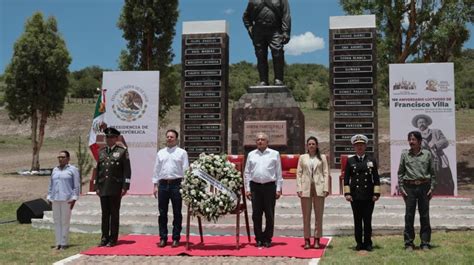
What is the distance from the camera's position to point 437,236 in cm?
716

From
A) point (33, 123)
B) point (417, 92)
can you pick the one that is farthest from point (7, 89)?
point (417, 92)

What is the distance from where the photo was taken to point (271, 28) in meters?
12.0

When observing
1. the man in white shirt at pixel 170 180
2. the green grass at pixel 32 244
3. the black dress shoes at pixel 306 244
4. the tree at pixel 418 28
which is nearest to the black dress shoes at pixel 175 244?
the man in white shirt at pixel 170 180

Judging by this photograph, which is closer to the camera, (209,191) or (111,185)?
(209,191)

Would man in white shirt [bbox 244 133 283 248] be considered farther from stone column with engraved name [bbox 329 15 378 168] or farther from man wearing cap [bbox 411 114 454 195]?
stone column with engraved name [bbox 329 15 378 168]

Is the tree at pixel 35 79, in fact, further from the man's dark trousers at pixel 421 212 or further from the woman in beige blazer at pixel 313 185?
the man's dark trousers at pixel 421 212

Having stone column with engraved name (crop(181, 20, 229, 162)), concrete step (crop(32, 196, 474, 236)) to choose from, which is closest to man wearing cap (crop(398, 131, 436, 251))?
concrete step (crop(32, 196, 474, 236))

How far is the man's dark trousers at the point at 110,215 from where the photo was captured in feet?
22.7

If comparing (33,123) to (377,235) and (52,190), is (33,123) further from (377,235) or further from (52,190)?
(377,235)

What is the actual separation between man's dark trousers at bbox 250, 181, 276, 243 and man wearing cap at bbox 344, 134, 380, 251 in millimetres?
943

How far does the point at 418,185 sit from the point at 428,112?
4413mm

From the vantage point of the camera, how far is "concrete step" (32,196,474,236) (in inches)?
298

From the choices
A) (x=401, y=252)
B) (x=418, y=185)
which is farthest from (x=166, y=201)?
(x=418, y=185)

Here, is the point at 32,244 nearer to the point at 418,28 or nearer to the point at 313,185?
the point at 313,185
